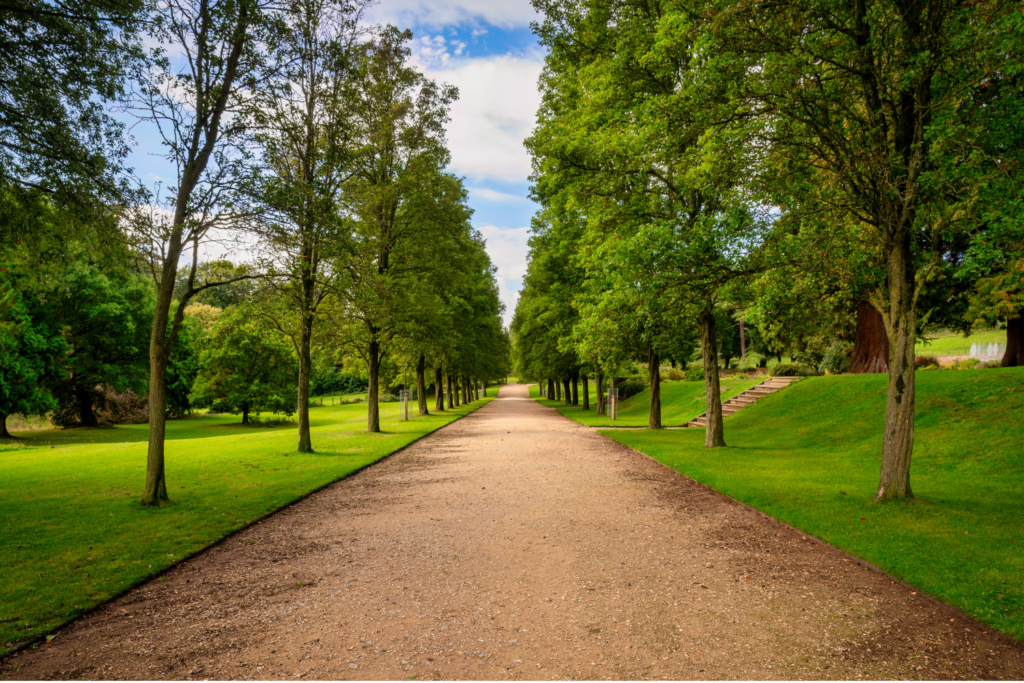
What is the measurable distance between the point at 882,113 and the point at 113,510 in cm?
1468

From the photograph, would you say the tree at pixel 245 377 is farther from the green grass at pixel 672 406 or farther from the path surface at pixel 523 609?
the path surface at pixel 523 609

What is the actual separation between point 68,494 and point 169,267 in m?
5.17

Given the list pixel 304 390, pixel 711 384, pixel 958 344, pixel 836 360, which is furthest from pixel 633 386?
pixel 958 344

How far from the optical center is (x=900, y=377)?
336 inches

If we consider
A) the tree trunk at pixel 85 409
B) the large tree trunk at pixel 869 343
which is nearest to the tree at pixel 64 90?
the large tree trunk at pixel 869 343

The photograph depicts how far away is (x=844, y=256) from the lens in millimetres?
9156

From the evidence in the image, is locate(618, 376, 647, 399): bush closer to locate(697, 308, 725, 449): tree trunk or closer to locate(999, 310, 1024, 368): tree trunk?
locate(999, 310, 1024, 368): tree trunk

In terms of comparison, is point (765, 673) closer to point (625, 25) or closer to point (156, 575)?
point (156, 575)

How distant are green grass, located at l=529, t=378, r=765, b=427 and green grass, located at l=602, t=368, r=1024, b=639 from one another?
445cm

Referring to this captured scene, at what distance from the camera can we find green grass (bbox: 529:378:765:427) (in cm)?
2625

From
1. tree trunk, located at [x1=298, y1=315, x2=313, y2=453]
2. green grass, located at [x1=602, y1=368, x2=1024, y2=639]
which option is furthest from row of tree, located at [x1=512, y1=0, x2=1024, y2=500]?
tree trunk, located at [x1=298, y1=315, x2=313, y2=453]

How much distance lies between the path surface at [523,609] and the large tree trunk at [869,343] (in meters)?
19.7

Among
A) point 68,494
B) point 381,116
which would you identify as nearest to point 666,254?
point 68,494

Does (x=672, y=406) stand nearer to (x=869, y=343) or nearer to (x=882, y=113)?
(x=869, y=343)
